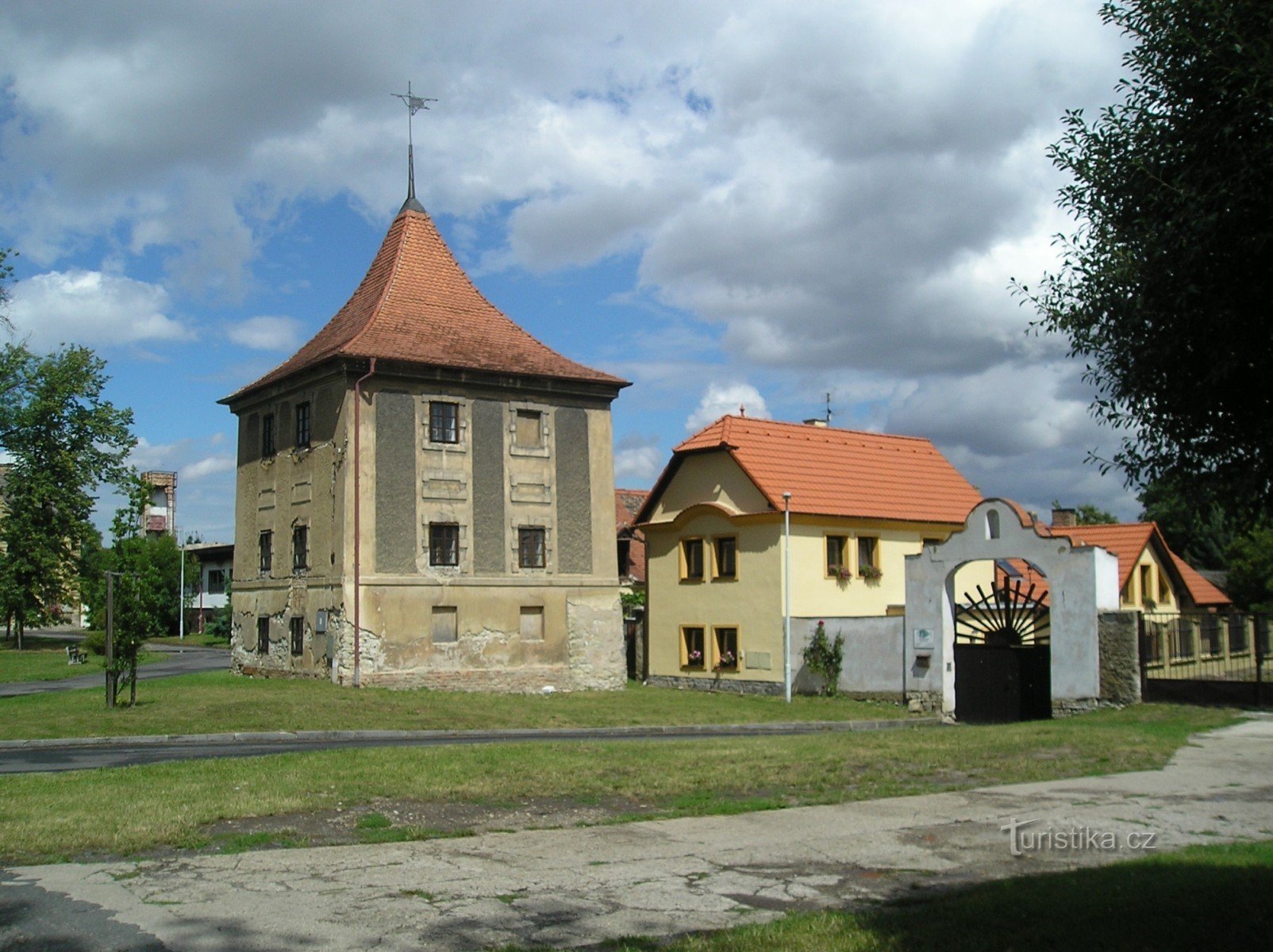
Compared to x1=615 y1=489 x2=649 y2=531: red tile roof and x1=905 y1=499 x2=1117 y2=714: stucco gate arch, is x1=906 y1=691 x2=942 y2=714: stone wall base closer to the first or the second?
x1=905 y1=499 x2=1117 y2=714: stucco gate arch

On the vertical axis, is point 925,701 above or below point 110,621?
below

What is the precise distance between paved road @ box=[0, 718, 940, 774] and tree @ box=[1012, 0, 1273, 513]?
13149mm

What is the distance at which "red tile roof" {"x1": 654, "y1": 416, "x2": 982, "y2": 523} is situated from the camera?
124 feet

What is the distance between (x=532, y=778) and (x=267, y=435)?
2650 centimetres

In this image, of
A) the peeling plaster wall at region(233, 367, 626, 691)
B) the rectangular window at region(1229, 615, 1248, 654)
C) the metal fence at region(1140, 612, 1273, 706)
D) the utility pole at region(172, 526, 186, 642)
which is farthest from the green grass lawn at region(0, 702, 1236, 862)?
the utility pole at region(172, 526, 186, 642)

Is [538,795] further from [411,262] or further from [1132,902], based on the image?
[411,262]

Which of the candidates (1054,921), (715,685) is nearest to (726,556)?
(715,685)

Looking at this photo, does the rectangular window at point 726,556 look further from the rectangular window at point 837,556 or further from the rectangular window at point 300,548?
the rectangular window at point 300,548

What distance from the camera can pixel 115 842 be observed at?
32.7 ft

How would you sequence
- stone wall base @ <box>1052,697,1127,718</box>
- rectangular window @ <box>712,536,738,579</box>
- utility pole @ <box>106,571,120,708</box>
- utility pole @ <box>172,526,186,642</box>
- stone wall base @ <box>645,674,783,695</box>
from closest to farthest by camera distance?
utility pole @ <box>106,571,120,708</box> < stone wall base @ <box>1052,697,1127,718</box> < stone wall base @ <box>645,674,783,695</box> < rectangular window @ <box>712,536,738,579</box> < utility pole @ <box>172,526,186,642</box>

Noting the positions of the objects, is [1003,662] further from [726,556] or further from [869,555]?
[726,556]

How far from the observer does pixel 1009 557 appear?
2958 centimetres

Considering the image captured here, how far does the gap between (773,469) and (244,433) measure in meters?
16.8

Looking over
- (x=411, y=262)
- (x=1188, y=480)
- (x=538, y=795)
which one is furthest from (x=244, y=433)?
(x=1188, y=480)
